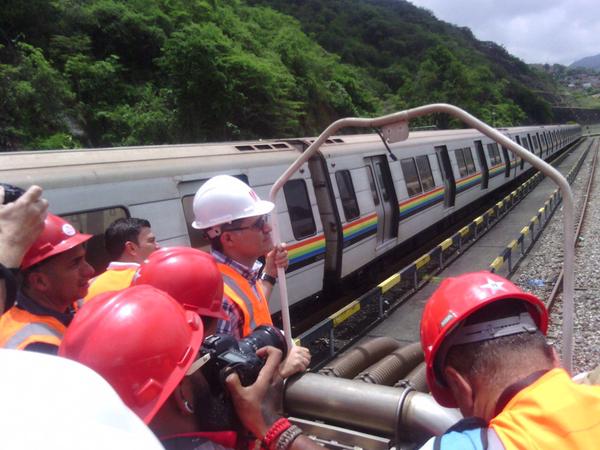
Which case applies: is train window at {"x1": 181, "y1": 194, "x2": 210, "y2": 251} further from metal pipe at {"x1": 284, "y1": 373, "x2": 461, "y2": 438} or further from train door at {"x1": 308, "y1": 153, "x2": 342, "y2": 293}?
metal pipe at {"x1": 284, "y1": 373, "x2": 461, "y2": 438}

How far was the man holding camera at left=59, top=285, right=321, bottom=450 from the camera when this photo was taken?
1.42m

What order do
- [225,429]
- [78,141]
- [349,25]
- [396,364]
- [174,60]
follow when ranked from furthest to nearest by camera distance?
[349,25]
[174,60]
[78,141]
[396,364]
[225,429]

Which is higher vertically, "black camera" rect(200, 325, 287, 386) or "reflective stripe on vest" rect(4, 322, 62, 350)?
"reflective stripe on vest" rect(4, 322, 62, 350)

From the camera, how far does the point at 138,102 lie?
2067cm

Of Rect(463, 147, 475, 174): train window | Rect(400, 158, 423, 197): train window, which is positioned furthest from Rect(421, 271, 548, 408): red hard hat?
Rect(463, 147, 475, 174): train window

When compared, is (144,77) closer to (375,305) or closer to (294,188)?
(294,188)

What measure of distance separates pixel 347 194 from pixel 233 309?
6.11 metres

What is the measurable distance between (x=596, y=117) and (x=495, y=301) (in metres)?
132

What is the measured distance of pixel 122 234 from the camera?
3.74 meters

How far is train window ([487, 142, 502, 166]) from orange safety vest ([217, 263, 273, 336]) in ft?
55.8

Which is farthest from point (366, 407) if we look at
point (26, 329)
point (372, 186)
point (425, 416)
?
point (372, 186)

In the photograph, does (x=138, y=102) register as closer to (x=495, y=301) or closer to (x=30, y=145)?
(x=30, y=145)

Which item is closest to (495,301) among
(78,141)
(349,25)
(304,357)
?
(304,357)

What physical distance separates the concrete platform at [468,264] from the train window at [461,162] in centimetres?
175
